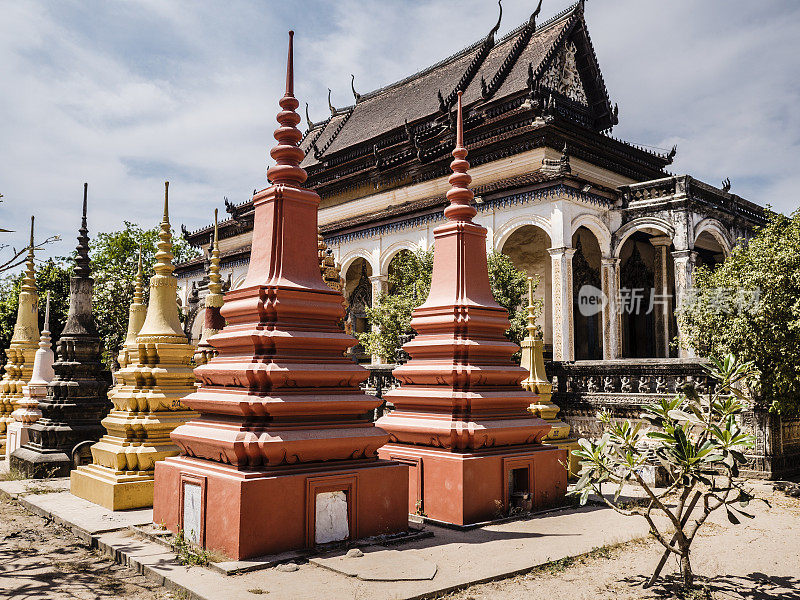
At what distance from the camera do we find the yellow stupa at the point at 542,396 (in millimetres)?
9414

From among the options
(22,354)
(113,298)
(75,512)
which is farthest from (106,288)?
(75,512)

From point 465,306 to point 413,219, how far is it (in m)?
15.3

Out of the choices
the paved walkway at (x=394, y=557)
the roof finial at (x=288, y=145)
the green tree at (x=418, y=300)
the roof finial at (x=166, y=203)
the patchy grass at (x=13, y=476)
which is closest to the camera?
the paved walkway at (x=394, y=557)

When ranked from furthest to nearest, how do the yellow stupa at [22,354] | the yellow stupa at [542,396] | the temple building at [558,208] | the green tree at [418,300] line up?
Result: the temple building at [558,208]
the green tree at [418,300]
the yellow stupa at [22,354]
the yellow stupa at [542,396]

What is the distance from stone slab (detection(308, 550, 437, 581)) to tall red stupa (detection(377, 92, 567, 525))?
1375 mm

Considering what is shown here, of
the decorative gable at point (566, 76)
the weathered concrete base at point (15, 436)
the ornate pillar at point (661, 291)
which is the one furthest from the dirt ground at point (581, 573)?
the decorative gable at point (566, 76)

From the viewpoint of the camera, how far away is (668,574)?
4582 mm

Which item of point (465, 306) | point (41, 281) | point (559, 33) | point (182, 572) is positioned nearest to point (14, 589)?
point (182, 572)

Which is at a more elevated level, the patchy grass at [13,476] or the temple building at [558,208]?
the temple building at [558,208]

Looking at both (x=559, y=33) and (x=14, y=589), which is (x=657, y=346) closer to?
(x=559, y=33)

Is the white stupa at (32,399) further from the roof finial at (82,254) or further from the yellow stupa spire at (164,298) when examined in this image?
the yellow stupa spire at (164,298)

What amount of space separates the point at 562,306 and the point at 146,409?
12.4 m

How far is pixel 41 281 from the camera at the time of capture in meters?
34.4

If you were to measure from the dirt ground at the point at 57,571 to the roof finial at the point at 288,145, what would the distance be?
3.37 metres
